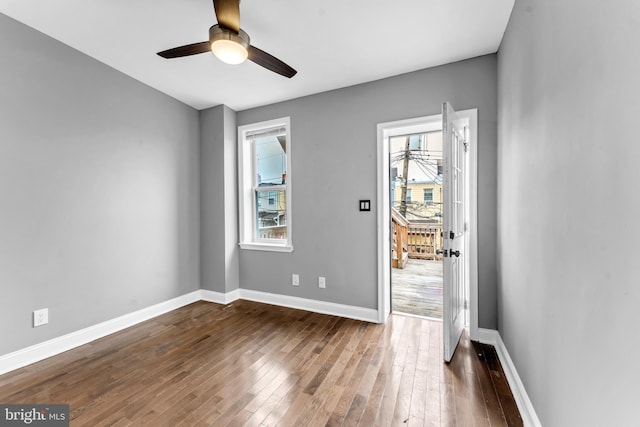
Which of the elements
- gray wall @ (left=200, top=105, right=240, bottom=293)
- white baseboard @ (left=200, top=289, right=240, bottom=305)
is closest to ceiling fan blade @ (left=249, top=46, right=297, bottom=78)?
gray wall @ (left=200, top=105, right=240, bottom=293)

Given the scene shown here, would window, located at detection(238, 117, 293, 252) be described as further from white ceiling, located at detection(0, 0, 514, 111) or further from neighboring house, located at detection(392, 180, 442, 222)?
neighboring house, located at detection(392, 180, 442, 222)

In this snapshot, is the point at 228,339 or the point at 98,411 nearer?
the point at 98,411

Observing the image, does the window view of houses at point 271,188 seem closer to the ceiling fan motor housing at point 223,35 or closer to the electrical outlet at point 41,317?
the ceiling fan motor housing at point 223,35

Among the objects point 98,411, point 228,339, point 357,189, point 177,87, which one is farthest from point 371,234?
point 177,87

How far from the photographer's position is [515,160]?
1985 mm

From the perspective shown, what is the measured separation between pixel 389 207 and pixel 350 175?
58cm

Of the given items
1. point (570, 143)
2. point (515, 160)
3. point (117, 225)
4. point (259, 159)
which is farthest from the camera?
point (259, 159)

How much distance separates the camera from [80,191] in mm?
2668

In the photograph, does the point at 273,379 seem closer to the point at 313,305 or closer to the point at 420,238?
the point at 313,305

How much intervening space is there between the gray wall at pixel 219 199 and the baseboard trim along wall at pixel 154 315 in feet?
0.51

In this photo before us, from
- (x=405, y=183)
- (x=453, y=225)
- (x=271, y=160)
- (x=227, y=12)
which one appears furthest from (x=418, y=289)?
(x=227, y=12)

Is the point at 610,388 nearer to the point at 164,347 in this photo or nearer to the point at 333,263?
the point at 333,263

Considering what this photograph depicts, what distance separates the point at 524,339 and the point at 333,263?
1.93m

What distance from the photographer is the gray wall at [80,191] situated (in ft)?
7.43
